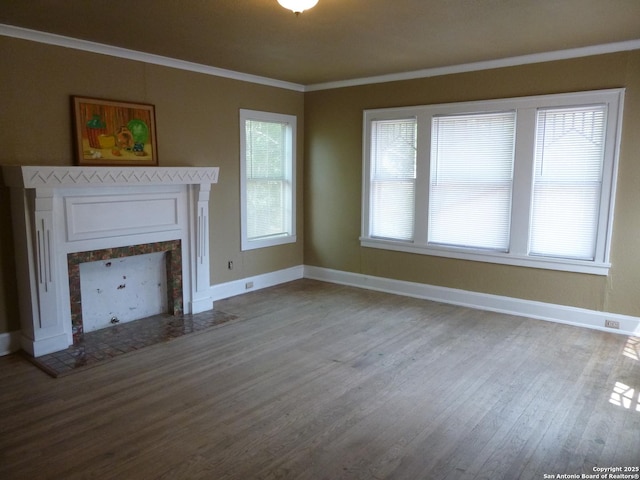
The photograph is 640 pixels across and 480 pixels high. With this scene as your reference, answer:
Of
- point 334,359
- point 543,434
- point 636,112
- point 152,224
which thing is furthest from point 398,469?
point 636,112

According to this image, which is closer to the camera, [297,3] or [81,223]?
[297,3]

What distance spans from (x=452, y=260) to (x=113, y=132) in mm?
3641

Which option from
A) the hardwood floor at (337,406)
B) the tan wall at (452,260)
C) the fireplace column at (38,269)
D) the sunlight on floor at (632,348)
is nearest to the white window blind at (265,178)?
the tan wall at (452,260)

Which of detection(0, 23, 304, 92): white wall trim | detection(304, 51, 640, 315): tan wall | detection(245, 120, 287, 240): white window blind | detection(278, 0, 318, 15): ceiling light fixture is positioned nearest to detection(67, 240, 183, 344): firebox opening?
detection(245, 120, 287, 240): white window blind

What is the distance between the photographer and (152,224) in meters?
4.48

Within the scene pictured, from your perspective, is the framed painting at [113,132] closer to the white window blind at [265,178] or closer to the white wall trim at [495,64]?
the white window blind at [265,178]

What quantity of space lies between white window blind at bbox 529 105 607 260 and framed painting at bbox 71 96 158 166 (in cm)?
372

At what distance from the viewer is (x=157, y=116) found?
4668 mm

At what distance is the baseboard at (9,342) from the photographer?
12.6 ft

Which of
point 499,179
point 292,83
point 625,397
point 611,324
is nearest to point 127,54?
point 292,83

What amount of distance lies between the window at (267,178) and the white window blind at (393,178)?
1.12 meters

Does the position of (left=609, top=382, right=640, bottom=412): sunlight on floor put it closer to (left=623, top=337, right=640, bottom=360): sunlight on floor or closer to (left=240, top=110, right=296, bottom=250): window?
(left=623, top=337, right=640, bottom=360): sunlight on floor

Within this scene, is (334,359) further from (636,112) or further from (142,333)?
(636,112)

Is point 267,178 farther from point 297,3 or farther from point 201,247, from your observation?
point 297,3
